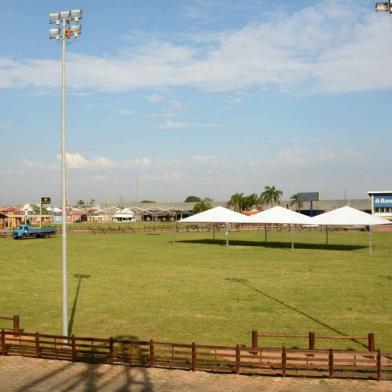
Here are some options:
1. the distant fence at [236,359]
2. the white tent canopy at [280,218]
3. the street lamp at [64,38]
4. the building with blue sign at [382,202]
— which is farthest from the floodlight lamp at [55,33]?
the building with blue sign at [382,202]

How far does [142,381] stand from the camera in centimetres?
1305

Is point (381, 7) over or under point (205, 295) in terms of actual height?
over

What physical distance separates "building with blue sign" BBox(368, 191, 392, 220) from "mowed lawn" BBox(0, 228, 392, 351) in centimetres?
6024

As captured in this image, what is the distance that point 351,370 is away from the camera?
550 inches

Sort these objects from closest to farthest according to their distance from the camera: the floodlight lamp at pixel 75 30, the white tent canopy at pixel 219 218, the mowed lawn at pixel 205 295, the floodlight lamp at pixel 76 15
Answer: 1. the floodlight lamp at pixel 75 30
2. the floodlight lamp at pixel 76 15
3. the mowed lawn at pixel 205 295
4. the white tent canopy at pixel 219 218

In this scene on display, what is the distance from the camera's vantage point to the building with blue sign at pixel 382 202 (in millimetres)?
99812

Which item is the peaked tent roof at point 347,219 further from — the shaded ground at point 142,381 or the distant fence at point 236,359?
the shaded ground at point 142,381

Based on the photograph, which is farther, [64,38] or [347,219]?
[347,219]

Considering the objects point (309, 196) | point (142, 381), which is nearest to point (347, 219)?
point (142, 381)

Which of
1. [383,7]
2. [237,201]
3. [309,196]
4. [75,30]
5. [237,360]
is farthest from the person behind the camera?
[237,201]

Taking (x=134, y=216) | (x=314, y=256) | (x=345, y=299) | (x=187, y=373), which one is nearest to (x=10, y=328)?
(x=187, y=373)

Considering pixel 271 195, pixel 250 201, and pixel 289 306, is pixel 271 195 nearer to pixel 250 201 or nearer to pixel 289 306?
pixel 250 201

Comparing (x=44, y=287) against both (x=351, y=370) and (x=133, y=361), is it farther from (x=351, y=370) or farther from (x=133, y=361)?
(x=351, y=370)

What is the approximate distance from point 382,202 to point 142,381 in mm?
95195
